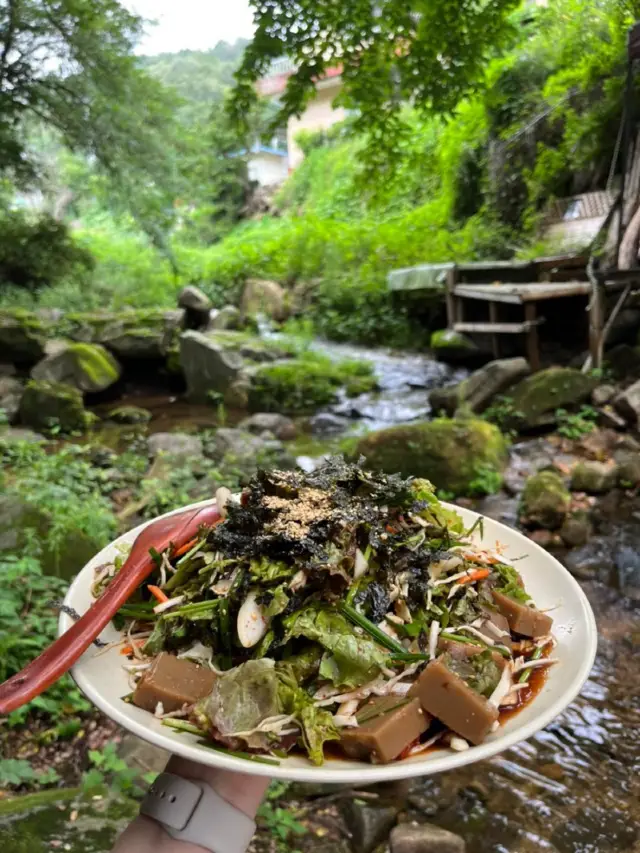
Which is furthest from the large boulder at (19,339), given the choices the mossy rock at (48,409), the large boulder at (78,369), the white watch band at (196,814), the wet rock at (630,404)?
the white watch band at (196,814)

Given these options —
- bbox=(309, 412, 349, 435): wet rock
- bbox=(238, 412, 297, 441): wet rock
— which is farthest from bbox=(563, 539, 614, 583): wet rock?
bbox=(238, 412, 297, 441): wet rock

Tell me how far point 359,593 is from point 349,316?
12457 mm

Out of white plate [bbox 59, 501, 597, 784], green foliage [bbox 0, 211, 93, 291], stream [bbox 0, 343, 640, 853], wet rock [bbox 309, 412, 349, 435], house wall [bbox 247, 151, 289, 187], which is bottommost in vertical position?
stream [bbox 0, 343, 640, 853]

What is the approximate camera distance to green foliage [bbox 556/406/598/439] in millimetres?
6148

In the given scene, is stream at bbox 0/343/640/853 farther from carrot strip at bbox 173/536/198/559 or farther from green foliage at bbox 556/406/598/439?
green foliage at bbox 556/406/598/439

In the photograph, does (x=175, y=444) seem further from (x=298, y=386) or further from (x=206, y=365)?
(x=206, y=365)

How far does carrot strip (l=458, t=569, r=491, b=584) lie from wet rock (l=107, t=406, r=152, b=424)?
7.51m

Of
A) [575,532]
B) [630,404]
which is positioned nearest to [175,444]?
[575,532]

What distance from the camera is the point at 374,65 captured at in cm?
403

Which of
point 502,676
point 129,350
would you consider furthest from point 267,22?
point 129,350

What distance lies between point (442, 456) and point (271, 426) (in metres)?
2.86

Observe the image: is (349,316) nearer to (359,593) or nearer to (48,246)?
(48,246)

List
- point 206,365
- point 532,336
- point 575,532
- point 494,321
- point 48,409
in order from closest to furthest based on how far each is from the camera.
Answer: point 575,532
point 48,409
point 532,336
point 494,321
point 206,365

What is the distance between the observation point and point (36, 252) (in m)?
7.72
